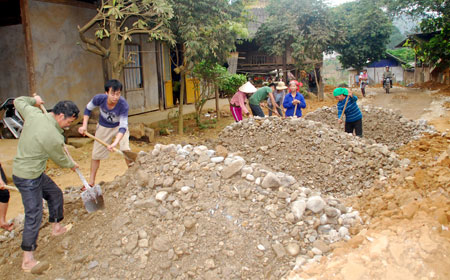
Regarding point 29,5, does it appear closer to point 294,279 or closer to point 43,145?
point 43,145

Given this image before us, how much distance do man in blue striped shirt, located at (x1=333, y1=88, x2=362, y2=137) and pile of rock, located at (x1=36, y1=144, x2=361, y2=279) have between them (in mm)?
3038

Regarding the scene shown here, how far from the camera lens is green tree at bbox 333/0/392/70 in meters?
19.6

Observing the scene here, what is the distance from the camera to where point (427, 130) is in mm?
7469

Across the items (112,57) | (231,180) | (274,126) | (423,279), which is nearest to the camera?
(423,279)

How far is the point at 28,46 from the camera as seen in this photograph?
7.17 m


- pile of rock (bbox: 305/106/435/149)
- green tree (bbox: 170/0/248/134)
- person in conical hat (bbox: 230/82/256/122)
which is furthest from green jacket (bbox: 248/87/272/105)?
pile of rock (bbox: 305/106/435/149)

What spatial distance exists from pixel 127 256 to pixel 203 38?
5.88 metres

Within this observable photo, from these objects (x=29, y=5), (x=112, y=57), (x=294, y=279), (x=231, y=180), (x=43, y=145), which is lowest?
(x=294, y=279)

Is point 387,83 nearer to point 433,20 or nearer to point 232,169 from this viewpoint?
point 433,20

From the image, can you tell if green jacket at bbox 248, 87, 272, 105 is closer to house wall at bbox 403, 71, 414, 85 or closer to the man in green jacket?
the man in green jacket

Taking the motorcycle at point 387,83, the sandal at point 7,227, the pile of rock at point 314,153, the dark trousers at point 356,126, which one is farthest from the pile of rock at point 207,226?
the motorcycle at point 387,83

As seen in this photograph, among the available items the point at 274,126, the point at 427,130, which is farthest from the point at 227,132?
the point at 427,130

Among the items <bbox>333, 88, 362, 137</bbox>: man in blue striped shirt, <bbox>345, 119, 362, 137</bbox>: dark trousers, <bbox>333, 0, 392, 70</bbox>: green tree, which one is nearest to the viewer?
<bbox>333, 88, 362, 137</bbox>: man in blue striped shirt

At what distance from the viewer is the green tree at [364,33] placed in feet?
64.3
